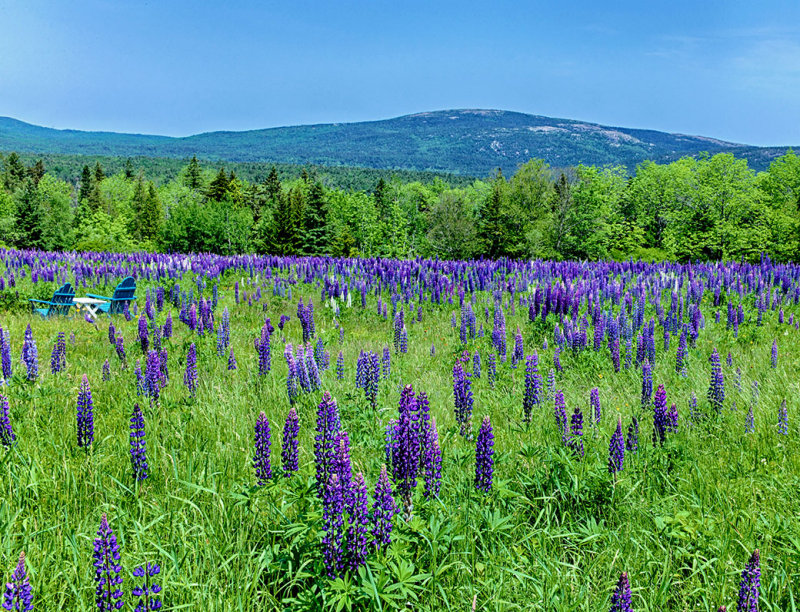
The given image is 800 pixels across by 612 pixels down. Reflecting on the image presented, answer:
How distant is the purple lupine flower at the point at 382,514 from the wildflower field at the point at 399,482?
0.01 meters

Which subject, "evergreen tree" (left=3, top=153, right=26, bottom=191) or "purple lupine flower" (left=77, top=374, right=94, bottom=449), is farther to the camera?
"evergreen tree" (left=3, top=153, right=26, bottom=191)

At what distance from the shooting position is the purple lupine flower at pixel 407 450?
112 inches

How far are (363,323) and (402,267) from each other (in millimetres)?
4925

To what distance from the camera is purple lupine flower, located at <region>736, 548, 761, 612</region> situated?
2162 millimetres

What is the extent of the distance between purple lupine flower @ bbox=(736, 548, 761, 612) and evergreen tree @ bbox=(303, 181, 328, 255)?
55223 millimetres

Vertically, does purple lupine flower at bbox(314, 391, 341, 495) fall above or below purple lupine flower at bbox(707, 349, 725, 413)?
above

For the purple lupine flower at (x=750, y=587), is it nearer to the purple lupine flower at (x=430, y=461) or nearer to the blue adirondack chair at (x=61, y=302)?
the purple lupine flower at (x=430, y=461)

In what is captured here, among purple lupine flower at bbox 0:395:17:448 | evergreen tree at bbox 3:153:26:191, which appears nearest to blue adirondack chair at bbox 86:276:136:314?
purple lupine flower at bbox 0:395:17:448

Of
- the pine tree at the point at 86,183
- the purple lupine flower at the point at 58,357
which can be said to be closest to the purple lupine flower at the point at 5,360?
the purple lupine flower at the point at 58,357

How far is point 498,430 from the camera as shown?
4902 millimetres

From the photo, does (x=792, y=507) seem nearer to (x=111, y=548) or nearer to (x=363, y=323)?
(x=111, y=548)

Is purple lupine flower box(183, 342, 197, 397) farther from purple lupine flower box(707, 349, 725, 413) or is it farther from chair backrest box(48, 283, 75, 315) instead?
chair backrest box(48, 283, 75, 315)

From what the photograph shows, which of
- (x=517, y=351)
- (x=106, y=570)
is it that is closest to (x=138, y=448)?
(x=106, y=570)

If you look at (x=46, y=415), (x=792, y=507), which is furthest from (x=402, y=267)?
(x=792, y=507)
